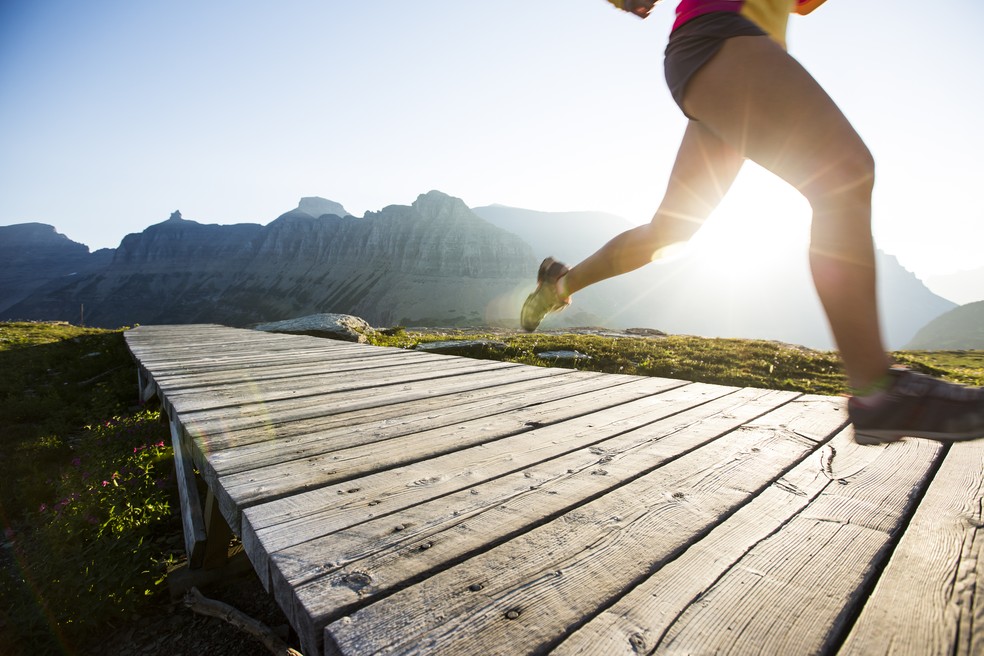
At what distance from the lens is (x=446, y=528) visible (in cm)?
126

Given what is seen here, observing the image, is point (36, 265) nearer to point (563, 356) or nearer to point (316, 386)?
point (563, 356)

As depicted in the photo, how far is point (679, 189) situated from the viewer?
244 cm

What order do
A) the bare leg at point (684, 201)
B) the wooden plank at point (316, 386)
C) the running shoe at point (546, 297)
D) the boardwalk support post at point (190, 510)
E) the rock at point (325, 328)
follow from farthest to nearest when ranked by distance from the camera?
the rock at point (325, 328) → the running shoe at point (546, 297) → the wooden plank at point (316, 386) → the boardwalk support post at point (190, 510) → the bare leg at point (684, 201)

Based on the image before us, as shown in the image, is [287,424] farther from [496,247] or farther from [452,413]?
[496,247]

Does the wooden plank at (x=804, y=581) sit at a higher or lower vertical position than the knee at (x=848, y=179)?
lower

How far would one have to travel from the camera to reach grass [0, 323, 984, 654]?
2.24 meters

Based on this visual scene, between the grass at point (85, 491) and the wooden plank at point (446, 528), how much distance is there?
1.97m

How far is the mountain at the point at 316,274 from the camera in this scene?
106 metres

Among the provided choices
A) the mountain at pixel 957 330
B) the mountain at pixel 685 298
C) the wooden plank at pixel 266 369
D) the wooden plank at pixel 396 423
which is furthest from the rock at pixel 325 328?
the mountain at pixel 957 330

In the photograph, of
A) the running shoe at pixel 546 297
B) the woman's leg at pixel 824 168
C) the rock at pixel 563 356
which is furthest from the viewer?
the rock at pixel 563 356

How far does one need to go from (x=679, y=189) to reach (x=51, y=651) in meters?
3.59

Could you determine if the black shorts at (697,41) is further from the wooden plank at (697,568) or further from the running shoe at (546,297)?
the wooden plank at (697,568)

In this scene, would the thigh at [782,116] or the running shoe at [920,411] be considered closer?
the running shoe at [920,411]

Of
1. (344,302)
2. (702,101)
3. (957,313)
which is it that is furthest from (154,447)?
(957,313)
